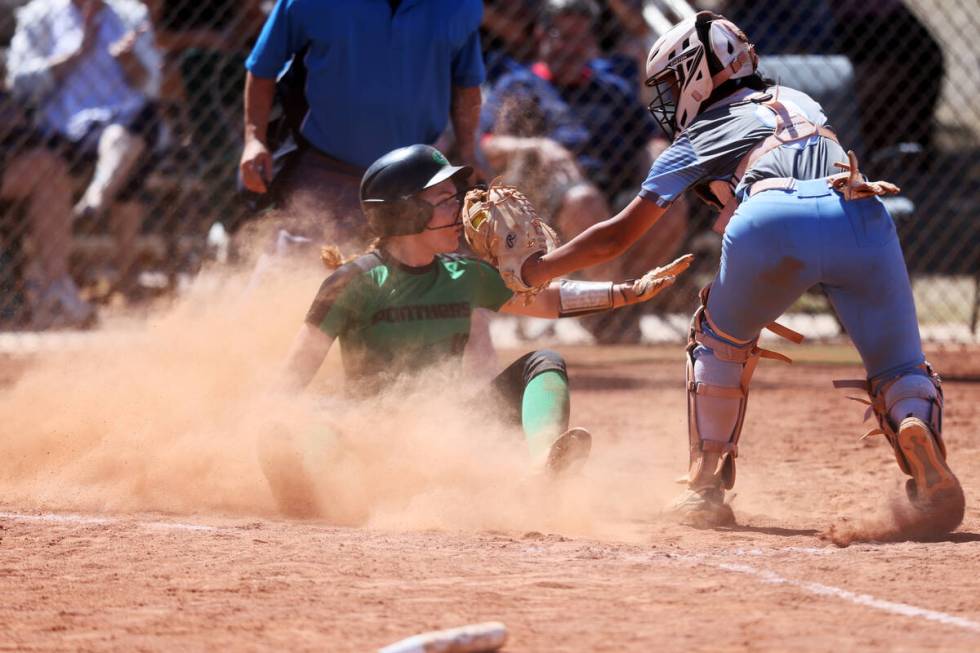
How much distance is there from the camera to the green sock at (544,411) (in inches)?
189

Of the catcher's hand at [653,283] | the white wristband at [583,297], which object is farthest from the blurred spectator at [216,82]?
the catcher's hand at [653,283]

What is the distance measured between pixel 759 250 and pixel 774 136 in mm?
405

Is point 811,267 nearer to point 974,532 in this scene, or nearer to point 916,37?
point 974,532

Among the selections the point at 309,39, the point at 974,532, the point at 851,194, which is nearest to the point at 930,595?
the point at 974,532

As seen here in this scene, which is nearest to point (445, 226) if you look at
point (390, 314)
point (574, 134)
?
point (390, 314)

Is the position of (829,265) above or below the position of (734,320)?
above

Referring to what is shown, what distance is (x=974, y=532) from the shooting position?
442 cm

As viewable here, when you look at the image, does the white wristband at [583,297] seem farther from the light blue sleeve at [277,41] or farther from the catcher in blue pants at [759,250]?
the light blue sleeve at [277,41]

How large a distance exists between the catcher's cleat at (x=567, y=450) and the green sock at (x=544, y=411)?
181mm

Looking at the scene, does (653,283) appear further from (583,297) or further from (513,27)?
(513,27)

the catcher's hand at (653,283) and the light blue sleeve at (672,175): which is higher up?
the light blue sleeve at (672,175)

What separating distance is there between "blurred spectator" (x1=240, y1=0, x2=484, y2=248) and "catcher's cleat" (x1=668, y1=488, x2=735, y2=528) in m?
2.07

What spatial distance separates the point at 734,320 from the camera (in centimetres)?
455

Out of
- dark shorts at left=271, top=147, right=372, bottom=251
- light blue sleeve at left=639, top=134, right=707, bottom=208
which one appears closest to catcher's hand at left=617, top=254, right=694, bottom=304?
light blue sleeve at left=639, top=134, right=707, bottom=208
